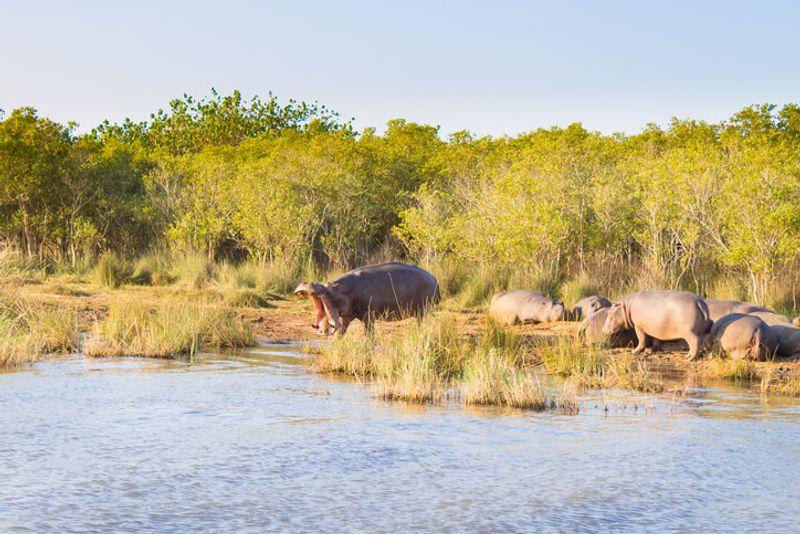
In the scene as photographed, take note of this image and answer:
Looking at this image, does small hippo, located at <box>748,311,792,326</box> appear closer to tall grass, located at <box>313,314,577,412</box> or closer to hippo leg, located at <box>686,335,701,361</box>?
hippo leg, located at <box>686,335,701,361</box>

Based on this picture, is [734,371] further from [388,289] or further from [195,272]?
[195,272]

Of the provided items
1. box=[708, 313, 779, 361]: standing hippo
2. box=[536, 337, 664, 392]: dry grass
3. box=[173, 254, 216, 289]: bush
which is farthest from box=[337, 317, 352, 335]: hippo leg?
box=[173, 254, 216, 289]: bush

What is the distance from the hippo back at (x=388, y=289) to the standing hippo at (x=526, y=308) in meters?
2.15

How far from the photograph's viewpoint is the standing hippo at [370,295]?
12141 millimetres

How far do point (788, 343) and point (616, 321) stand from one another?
6.30 ft

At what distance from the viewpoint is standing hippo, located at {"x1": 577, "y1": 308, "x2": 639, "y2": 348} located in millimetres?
12086

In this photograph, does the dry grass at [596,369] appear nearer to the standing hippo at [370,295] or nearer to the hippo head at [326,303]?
the standing hippo at [370,295]

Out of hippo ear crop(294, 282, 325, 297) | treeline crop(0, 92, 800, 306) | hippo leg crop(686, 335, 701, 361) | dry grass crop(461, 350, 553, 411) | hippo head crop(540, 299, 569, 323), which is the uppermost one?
treeline crop(0, 92, 800, 306)

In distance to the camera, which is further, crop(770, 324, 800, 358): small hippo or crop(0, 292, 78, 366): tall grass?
crop(770, 324, 800, 358): small hippo

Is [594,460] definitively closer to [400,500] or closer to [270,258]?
[400,500]

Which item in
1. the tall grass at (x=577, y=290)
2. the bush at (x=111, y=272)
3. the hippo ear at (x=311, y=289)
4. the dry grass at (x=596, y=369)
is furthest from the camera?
the bush at (x=111, y=272)

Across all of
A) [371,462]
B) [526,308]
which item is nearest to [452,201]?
[526,308]

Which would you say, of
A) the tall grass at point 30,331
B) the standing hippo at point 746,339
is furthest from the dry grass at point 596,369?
the tall grass at point 30,331

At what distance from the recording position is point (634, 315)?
1170cm
